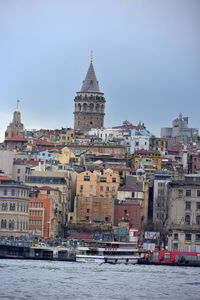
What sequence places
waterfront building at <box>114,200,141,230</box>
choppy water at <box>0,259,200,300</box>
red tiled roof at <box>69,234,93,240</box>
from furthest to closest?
waterfront building at <box>114,200,141,230</box> < red tiled roof at <box>69,234,93,240</box> < choppy water at <box>0,259,200,300</box>

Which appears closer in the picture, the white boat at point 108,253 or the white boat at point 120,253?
the white boat at point 108,253

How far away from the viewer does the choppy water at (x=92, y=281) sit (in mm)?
117812

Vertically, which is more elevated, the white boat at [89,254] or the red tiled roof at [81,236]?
the red tiled roof at [81,236]

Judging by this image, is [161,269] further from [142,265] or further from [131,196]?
[131,196]

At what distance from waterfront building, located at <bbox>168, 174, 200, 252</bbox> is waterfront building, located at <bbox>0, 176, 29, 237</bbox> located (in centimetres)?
1898

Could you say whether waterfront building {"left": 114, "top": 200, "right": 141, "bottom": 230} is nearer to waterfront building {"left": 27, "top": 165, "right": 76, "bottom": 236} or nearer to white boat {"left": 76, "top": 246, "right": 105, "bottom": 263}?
waterfront building {"left": 27, "top": 165, "right": 76, "bottom": 236}

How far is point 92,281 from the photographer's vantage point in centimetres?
12912

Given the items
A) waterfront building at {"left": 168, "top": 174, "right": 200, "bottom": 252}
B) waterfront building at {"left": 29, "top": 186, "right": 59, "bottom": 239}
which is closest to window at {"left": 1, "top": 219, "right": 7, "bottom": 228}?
waterfront building at {"left": 29, "top": 186, "right": 59, "bottom": 239}

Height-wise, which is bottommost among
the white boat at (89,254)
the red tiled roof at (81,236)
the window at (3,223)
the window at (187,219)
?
the white boat at (89,254)

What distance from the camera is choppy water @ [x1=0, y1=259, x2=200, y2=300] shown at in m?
118

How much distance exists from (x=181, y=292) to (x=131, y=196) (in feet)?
246

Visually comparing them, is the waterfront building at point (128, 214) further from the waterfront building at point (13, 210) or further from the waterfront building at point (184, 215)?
the waterfront building at point (13, 210)

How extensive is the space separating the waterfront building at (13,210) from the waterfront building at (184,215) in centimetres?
1898

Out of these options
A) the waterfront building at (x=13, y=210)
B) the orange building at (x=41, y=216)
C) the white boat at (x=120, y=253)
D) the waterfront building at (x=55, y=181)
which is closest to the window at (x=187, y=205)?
the white boat at (x=120, y=253)
